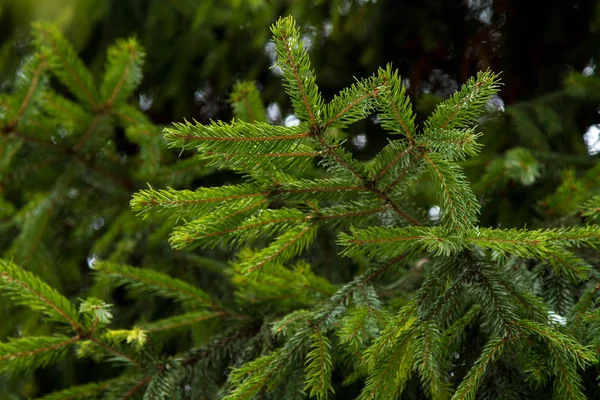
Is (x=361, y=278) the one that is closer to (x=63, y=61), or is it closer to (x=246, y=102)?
(x=246, y=102)

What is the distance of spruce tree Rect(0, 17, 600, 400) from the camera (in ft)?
3.05

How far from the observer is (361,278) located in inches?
47.4

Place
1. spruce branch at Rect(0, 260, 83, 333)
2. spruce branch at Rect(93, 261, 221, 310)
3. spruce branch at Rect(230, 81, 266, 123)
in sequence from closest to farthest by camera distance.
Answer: spruce branch at Rect(0, 260, 83, 333) → spruce branch at Rect(93, 261, 221, 310) → spruce branch at Rect(230, 81, 266, 123)

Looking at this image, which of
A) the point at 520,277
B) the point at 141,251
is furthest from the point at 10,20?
the point at 520,277

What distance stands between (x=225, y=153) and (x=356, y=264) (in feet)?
4.19

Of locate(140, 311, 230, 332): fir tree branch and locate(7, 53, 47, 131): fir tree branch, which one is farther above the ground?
locate(7, 53, 47, 131): fir tree branch

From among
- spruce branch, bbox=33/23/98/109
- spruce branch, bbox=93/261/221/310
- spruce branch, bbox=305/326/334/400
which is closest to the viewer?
spruce branch, bbox=305/326/334/400

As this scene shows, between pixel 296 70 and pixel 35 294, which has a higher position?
pixel 296 70

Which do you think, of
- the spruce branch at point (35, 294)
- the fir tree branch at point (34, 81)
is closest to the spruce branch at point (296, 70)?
the spruce branch at point (35, 294)

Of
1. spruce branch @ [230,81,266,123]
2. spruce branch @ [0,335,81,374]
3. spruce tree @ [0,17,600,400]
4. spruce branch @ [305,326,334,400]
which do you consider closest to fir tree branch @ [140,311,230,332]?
spruce tree @ [0,17,600,400]

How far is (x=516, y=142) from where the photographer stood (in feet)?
7.34

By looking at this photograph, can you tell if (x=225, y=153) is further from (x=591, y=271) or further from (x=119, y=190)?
(x=119, y=190)

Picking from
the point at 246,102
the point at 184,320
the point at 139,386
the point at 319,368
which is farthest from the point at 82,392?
the point at 246,102

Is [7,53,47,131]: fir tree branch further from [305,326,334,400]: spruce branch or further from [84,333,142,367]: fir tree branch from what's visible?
[305,326,334,400]: spruce branch
